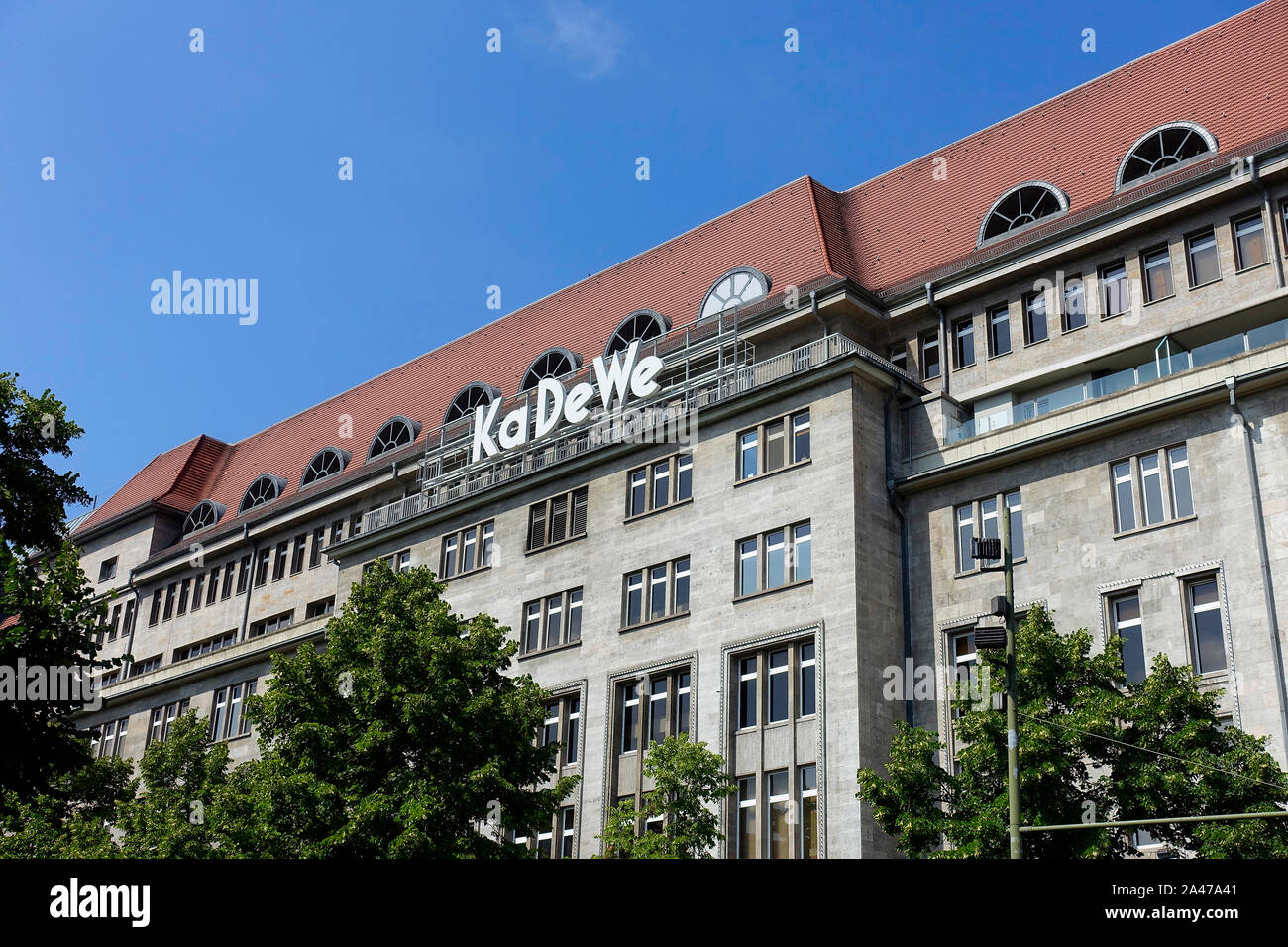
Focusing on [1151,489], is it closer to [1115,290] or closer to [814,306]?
[1115,290]

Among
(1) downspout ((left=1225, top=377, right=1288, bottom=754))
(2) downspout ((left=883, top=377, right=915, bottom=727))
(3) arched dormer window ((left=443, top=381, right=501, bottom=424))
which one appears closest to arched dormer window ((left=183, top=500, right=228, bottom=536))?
(3) arched dormer window ((left=443, top=381, right=501, bottom=424))

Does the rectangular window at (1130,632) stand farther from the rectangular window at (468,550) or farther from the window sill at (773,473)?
the rectangular window at (468,550)

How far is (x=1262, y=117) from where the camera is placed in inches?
1479

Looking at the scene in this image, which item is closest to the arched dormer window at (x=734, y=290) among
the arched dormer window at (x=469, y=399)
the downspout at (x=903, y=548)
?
the downspout at (x=903, y=548)

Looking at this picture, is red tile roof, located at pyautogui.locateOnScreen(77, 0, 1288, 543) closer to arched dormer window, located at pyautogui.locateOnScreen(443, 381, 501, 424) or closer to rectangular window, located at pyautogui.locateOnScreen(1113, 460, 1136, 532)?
arched dormer window, located at pyautogui.locateOnScreen(443, 381, 501, 424)

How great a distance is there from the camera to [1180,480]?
34.2 m

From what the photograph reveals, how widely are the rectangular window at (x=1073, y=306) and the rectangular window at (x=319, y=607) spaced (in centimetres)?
3150

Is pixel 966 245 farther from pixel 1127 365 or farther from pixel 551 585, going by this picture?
pixel 551 585

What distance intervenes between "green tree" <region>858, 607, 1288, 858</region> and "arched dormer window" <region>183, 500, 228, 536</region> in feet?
154

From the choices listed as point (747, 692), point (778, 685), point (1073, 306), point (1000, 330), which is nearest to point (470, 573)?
point (747, 692)

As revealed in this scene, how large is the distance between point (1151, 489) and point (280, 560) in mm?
39105
